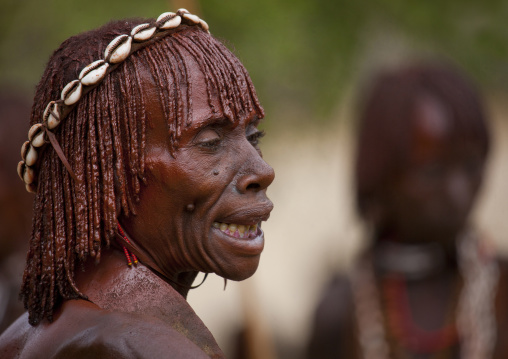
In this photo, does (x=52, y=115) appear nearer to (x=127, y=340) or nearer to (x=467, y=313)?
(x=127, y=340)

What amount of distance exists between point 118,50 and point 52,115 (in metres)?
0.22

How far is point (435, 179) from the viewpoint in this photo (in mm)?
5504

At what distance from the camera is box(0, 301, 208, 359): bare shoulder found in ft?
7.22

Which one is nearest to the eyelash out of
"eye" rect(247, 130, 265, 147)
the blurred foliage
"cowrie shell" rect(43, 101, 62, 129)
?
"eye" rect(247, 130, 265, 147)

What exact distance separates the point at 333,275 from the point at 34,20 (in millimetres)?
2550

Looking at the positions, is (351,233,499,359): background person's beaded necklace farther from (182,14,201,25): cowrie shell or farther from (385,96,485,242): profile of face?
(182,14,201,25): cowrie shell

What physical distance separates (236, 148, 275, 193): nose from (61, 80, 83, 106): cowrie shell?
1.34 feet

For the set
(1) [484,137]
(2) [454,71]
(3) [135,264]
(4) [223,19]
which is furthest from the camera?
(4) [223,19]

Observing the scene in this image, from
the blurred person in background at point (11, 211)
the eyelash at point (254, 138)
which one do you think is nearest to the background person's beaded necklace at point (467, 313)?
the blurred person in background at point (11, 211)

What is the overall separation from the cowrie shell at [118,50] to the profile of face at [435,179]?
131 inches

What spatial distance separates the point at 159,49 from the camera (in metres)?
2.43

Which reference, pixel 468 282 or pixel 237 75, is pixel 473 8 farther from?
pixel 237 75

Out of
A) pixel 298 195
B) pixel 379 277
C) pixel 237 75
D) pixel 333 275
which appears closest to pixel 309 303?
pixel 298 195

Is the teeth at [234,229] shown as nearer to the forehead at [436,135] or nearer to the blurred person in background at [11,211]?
the blurred person in background at [11,211]
